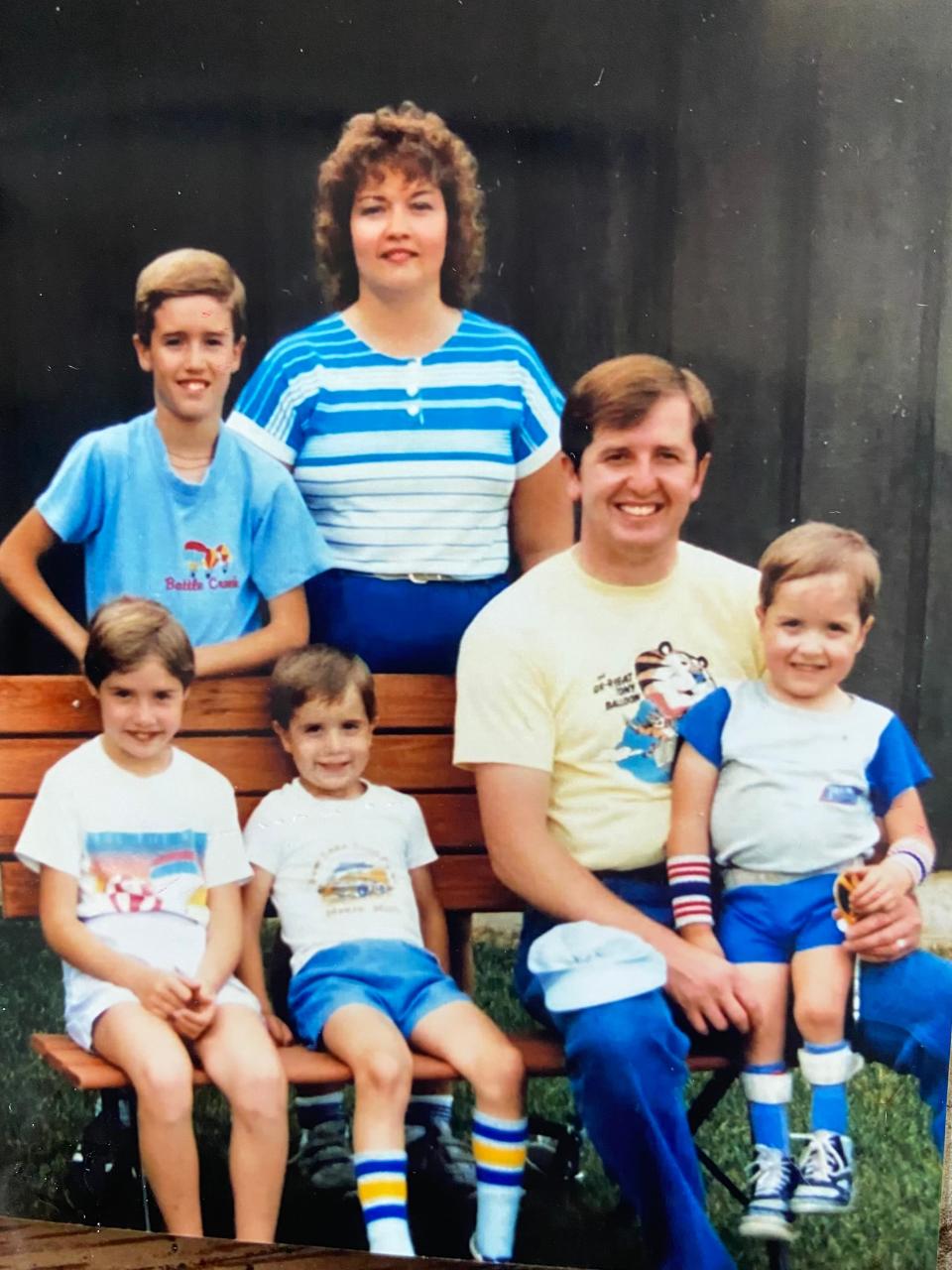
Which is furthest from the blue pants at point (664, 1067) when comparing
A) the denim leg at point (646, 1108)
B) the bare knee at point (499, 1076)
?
the bare knee at point (499, 1076)

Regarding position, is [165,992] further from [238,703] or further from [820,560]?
[820,560]

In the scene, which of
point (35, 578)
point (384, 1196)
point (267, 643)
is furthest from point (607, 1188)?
point (35, 578)

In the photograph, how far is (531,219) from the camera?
306cm

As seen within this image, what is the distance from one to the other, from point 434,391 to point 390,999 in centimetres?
121

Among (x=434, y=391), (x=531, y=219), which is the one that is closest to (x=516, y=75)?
(x=531, y=219)

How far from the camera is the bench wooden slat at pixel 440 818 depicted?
3.19m

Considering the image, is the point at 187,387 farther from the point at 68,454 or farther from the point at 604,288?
the point at 604,288

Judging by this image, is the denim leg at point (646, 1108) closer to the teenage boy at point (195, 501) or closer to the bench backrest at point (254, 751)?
the bench backrest at point (254, 751)

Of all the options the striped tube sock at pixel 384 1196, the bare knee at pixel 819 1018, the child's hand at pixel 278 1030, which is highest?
the bare knee at pixel 819 1018

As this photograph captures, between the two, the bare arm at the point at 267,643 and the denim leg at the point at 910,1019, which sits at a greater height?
the bare arm at the point at 267,643

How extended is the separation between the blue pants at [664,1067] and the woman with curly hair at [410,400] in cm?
74

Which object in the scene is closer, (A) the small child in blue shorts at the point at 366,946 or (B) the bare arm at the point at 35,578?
(A) the small child in blue shorts at the point at 366,946

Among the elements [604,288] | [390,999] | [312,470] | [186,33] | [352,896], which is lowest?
[390,999]

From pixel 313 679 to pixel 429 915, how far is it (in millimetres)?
537
